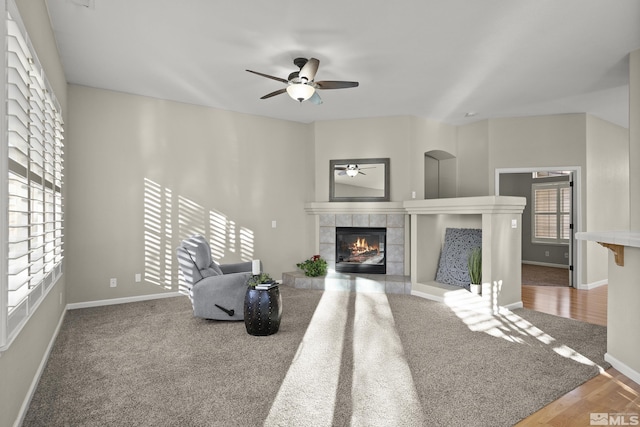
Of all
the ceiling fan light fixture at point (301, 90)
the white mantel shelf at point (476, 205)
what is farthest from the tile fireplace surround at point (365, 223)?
the ceiling fan light fixture at point (301, 90)

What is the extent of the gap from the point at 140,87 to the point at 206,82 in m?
0.90

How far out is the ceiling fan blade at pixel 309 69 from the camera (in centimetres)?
345

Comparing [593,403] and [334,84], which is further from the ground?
[334,84]

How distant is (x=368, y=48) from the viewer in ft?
11.8

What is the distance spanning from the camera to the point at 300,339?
3354mm

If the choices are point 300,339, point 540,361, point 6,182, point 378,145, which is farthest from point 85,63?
point 540,361

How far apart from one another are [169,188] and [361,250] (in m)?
3.13

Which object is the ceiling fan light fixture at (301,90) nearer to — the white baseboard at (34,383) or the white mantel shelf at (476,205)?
the white mantel shelf at (476,205)

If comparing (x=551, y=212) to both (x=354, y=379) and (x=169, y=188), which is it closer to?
(x=354, y=379)

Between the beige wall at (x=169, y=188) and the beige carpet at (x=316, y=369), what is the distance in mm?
886

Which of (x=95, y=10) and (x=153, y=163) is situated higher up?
(x=95, y=10)

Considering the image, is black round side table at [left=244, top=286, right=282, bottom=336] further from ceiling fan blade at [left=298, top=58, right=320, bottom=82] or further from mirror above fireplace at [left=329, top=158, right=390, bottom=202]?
mirror above fireplace at [left=329, top=158, right=390, bottom=202]

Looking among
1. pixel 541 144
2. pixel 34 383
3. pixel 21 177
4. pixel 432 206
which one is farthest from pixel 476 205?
pixel 34 383

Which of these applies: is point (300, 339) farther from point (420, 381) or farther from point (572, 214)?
point (572, 214)
